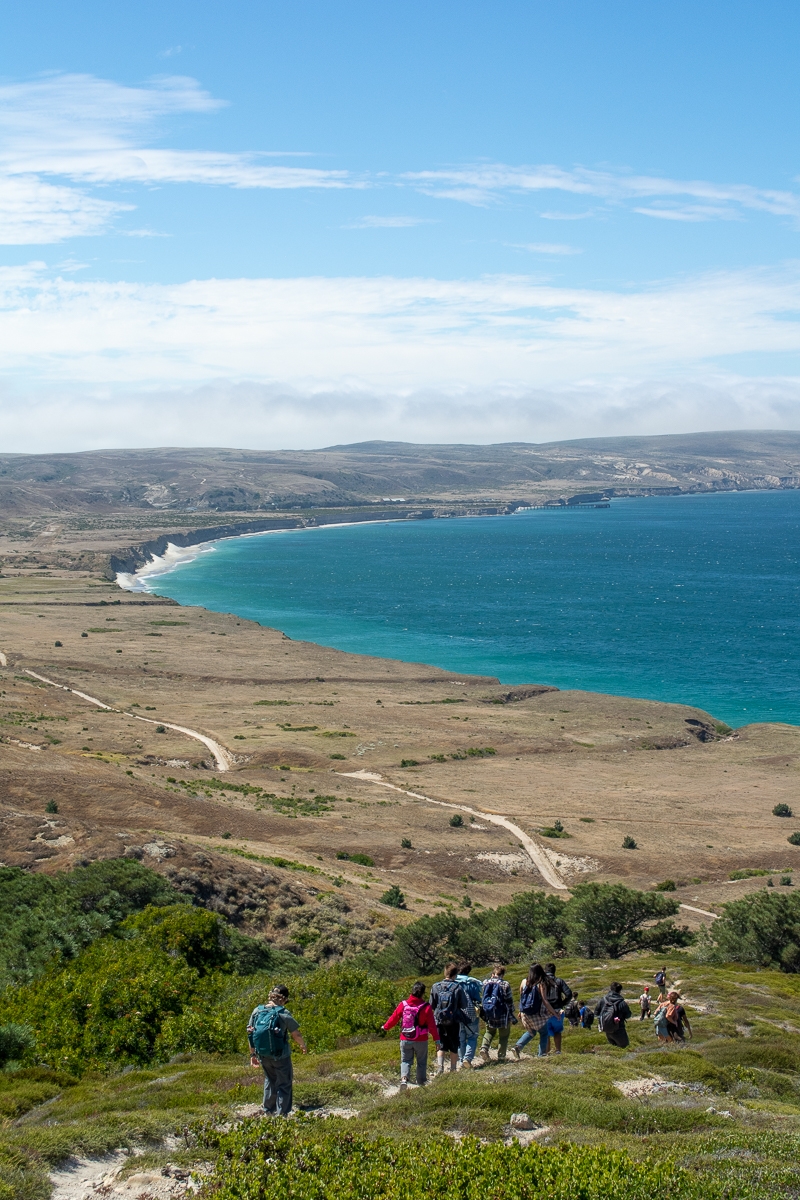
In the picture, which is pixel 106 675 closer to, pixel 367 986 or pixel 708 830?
pixel 708 830

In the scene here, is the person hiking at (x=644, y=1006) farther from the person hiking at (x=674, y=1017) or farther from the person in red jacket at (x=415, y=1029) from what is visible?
the person in red jacket at (x=415, y=1029)

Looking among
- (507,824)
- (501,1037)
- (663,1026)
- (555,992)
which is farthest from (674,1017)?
(507,824)

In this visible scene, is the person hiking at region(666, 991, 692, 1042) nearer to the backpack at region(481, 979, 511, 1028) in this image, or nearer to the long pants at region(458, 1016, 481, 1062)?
the backpack at region(481, 979, 511, 1028)

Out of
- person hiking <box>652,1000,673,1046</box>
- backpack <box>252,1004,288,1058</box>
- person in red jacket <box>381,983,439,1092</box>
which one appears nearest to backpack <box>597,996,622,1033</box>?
person hiking <box>652,1000,673,1046</box>

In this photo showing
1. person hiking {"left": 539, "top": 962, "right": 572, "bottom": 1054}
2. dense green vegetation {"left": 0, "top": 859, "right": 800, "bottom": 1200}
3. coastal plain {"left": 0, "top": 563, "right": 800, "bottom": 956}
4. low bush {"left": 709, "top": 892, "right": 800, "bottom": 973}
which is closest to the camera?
dense green vegetation {"left": 0, "top": 859, "right": 800, "bottom": 1200}

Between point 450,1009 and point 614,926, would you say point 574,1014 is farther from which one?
point 614,926

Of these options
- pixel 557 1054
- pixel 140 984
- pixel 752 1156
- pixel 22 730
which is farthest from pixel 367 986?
pixel 22 730

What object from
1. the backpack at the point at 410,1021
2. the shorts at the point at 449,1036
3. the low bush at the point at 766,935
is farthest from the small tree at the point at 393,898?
the backpack at the point at 410,1021
